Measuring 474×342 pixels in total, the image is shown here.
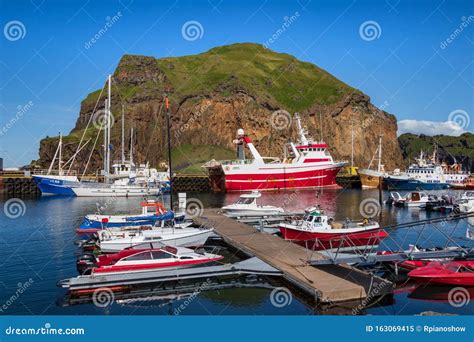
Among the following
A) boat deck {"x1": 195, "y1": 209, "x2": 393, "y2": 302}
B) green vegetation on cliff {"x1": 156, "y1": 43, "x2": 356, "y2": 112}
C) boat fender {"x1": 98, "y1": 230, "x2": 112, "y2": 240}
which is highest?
green vegetation on cliff {"x1": 156, "y1": 43, "x2": 356, "y2": 112}

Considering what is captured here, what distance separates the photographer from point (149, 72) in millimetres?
Answer: 157500

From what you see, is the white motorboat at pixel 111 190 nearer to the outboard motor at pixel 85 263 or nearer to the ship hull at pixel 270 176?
the ship hull at pixel 270 176

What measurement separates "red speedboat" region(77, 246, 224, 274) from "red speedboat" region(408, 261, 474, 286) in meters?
9.26

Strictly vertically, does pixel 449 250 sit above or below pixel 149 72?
below

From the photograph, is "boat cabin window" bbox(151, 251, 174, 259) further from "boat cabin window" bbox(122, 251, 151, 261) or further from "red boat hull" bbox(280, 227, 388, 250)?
"red boat hull" bbox(280, 227, 388, 250)

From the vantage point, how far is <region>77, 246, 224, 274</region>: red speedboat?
64.4ft

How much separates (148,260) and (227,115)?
120 meters

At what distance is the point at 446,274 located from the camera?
62.1ft

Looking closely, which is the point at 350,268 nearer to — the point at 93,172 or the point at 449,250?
the point at 449,250

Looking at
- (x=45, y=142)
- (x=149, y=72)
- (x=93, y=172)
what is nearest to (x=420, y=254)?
(x=93, y=172)

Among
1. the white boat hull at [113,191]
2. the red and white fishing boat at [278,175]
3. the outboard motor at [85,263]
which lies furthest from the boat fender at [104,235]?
the red and white fishing boat at [278,175]

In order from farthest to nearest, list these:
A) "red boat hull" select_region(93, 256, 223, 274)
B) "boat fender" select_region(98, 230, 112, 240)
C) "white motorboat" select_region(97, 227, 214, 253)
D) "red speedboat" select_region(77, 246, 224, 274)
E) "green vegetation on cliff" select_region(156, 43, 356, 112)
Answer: "green vegetation on cliff" select_region(156, 43, 356, 112)
"boat fender" select_region(98, 230, 112, 240)
"white motorboat" select_region(97, 227, 214, 253)
"red speedboat" select_region(77, 246, 224, 274)
"red boat hull" select_region(93, 256, 223, 274)

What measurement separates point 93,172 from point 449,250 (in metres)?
107

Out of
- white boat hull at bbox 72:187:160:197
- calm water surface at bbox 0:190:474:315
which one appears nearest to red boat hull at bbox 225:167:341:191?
white boat hull at bbox 72:187:160:197
